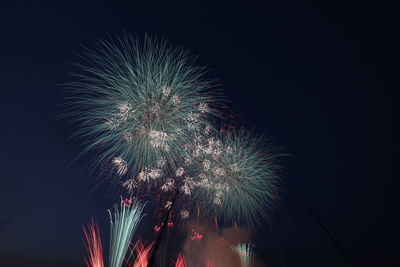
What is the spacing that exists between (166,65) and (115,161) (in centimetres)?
828

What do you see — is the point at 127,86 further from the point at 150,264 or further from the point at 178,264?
the point at 178,264

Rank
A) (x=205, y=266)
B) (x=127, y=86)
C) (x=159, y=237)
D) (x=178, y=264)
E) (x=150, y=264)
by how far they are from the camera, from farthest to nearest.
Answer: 1. (x=205, y=266)
2. (x=178, y=264)
3. (x=127, y=86)
4. (x=159, y=237)
5. (x=150, y=264)

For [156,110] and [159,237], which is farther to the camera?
[156,110]

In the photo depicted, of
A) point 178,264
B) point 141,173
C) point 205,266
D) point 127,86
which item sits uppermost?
point 127,86

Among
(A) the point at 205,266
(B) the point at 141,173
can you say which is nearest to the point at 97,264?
(B) the point at 141,173

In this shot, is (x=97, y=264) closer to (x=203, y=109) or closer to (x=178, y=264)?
(x=178, y=264)

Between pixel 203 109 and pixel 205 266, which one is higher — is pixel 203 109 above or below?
above

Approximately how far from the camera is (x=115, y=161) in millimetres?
21938

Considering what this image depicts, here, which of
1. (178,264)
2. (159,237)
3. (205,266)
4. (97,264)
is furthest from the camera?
(205,266)

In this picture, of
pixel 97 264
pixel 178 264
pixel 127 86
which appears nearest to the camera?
pixel 97 264

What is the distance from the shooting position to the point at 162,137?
2247 cm

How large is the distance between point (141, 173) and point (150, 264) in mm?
12363

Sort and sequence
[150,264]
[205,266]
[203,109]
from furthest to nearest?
[205,266], [203,109], [150,264]

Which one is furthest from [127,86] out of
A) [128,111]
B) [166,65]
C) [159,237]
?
[159,237]
